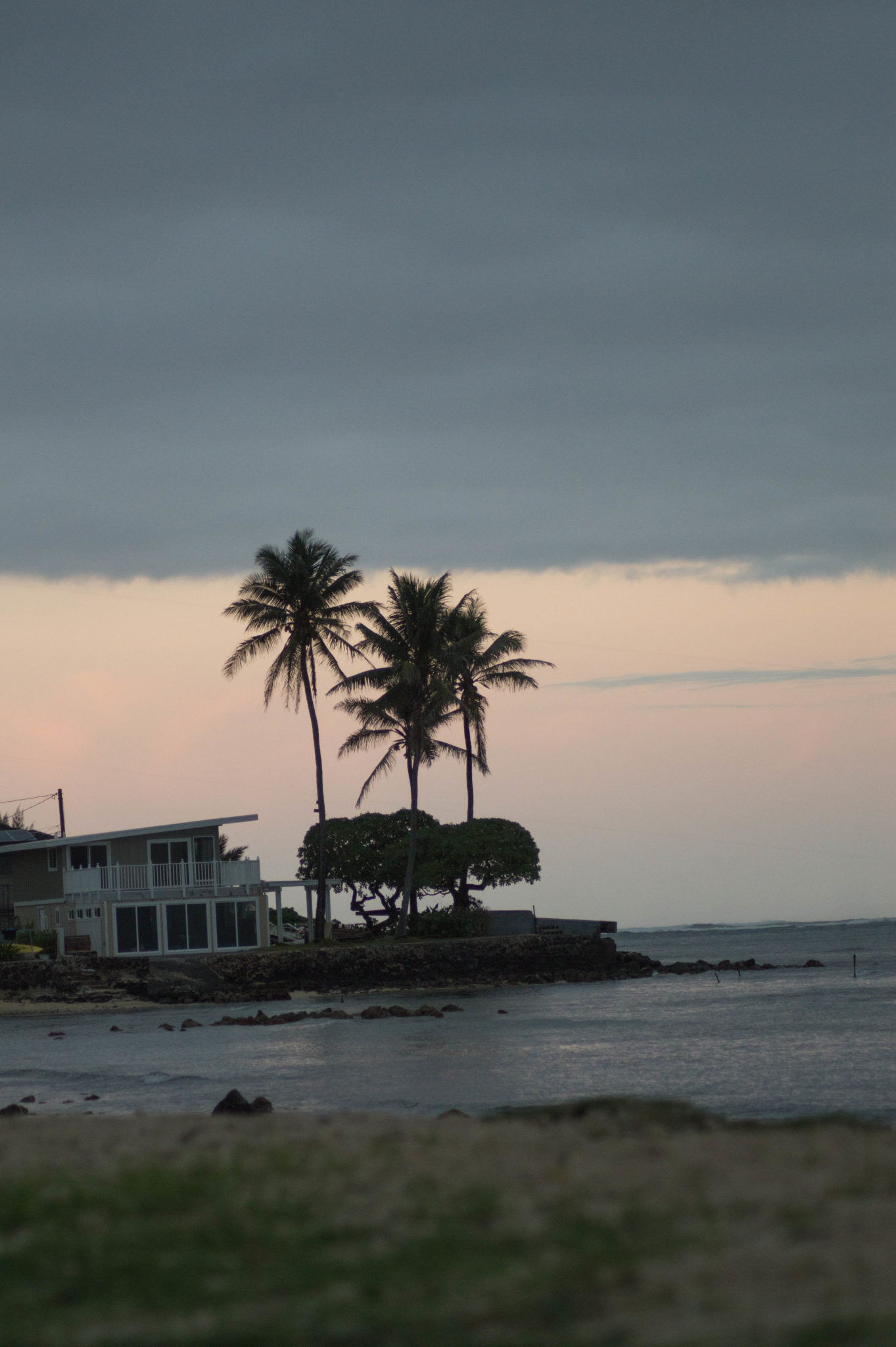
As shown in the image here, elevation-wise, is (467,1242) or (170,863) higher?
(467,1242)

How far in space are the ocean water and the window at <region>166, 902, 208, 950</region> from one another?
6501 mm

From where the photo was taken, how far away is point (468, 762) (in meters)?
52.9

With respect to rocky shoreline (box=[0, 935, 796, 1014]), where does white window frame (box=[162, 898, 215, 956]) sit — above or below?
above

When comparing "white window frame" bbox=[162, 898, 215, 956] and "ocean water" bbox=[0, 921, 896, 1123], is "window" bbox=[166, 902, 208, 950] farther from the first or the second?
"ocean water" bbox=[0, 921, 896, 1123]

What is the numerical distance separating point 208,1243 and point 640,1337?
239cm

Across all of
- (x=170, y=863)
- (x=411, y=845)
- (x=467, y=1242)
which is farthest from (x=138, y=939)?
(x=467, y=1242)

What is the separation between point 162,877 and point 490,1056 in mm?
23965

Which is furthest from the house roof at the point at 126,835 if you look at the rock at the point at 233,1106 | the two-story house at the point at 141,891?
the rock at the point at 233,1106

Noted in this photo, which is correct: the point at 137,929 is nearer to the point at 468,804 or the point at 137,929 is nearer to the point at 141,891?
the point at 141,891

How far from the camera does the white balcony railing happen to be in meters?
45.4

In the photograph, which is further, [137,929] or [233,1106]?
[137,929]

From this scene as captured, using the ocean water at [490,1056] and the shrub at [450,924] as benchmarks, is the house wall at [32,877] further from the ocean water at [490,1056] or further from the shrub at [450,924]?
the shrub at [450,924]

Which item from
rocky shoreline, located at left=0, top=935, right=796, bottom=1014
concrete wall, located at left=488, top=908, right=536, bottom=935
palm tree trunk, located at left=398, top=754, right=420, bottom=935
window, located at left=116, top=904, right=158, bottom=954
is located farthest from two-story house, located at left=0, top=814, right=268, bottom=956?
concrete wall, located at left=488, top=908, right=536, bottom=935

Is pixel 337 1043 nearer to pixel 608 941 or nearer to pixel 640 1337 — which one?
pixel 640 1337
